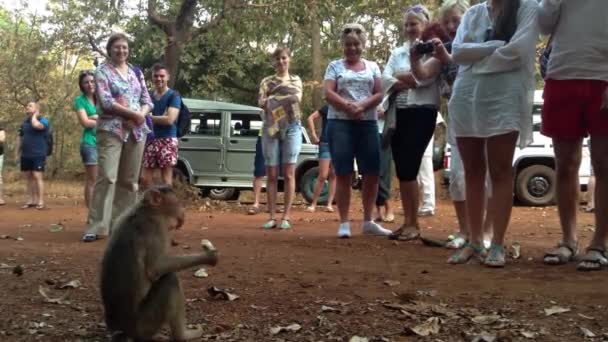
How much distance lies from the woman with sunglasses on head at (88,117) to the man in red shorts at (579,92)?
612 cm

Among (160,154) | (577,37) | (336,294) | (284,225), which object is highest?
(577,37)

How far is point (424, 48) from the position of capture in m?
5.48

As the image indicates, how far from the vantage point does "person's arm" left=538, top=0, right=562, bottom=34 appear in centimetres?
491

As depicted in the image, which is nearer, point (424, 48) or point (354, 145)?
point (424, 48)

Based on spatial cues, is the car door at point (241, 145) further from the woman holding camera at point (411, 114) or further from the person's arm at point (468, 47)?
the person's arm at point (468, 47)

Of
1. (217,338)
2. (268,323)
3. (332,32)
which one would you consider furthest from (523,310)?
(332,32)

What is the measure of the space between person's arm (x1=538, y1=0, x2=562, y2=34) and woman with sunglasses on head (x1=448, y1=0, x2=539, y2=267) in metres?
0.09

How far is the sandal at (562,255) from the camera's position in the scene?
16.9 ft

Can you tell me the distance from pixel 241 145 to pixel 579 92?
10.9 m

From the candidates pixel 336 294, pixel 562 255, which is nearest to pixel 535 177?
pixel 562 255

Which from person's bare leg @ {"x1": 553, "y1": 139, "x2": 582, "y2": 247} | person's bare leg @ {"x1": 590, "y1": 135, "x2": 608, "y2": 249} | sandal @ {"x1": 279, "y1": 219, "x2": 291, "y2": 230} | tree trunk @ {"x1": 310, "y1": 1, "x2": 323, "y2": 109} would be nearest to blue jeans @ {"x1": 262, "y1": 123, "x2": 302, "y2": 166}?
sandal @ {"x1": 279, "y1": 219, "x2": 291, "y2": 230}

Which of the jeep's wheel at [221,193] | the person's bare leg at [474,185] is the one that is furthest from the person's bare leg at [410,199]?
the jeep's wheel at [221,193]

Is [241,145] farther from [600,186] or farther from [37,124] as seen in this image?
[600,186]

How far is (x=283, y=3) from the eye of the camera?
1321cm
